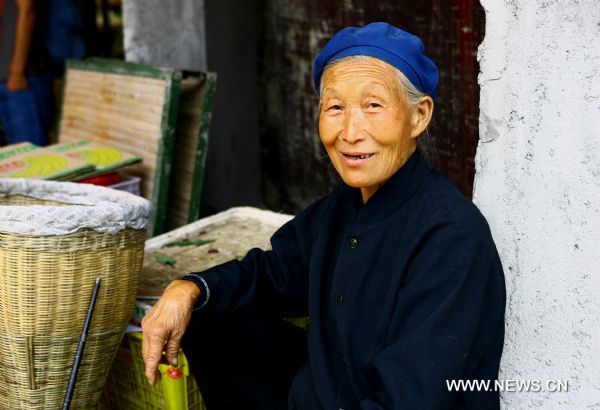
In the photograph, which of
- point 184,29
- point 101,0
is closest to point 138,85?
point 184,29

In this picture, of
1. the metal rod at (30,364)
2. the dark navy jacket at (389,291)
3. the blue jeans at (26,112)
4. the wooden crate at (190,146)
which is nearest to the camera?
the dark navy jacket at (389,291)

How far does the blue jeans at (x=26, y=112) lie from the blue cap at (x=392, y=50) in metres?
4.02

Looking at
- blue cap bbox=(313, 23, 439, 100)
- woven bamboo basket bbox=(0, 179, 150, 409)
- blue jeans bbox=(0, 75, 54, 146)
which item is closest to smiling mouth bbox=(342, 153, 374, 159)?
blue cap bbox=(313, 23, 439, 100)

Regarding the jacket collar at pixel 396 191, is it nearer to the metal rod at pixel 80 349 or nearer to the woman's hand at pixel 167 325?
the woman's hand at pixel 167 325

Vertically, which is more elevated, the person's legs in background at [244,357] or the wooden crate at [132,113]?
the wooden crate at [132,113]

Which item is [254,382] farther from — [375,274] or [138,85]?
[138,85]

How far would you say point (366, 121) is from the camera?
83.0 inches

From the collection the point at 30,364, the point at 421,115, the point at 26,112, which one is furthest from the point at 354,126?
the point at 26,112

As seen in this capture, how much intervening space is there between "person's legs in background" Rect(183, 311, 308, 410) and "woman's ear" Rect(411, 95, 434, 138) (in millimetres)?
842

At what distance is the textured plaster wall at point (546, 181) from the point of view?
211 cm

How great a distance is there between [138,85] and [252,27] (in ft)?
4.12

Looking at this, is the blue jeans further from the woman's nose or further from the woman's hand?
the woman's nose

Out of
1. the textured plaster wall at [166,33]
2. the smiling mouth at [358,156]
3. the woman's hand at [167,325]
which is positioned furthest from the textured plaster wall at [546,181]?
the textured plaster wall at [166,33]

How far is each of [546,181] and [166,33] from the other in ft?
10.2
